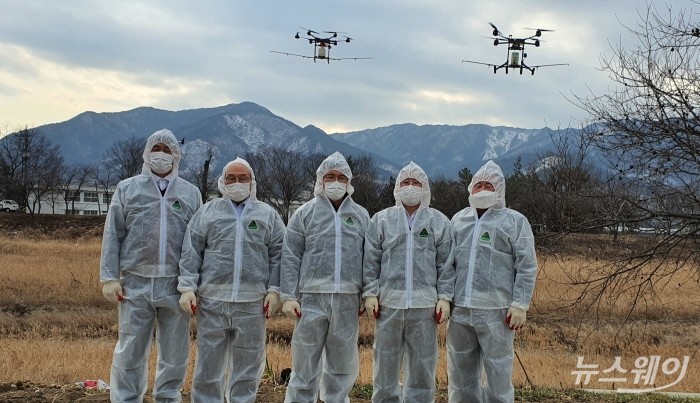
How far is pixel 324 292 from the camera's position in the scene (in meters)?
5.49

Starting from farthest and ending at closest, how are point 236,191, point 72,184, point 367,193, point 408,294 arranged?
1. point 72,184
2. point 367,193
3. point 236,191
4. point 408,294

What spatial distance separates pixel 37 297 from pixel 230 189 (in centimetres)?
1276

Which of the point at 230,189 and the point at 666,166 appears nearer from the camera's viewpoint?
the point at 230,189

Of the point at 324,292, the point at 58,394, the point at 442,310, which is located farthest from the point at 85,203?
the point at 442,310

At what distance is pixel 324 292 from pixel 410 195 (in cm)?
111

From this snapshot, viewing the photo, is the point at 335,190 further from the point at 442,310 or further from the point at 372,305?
the point at 442,310

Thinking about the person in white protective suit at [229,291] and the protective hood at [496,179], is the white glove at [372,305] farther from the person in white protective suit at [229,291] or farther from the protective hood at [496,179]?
the protective hood at [496,179]

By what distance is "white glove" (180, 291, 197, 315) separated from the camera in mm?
5344

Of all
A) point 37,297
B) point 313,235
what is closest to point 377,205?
point 37,297

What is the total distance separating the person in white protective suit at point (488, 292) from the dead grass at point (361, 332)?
2.41 meters

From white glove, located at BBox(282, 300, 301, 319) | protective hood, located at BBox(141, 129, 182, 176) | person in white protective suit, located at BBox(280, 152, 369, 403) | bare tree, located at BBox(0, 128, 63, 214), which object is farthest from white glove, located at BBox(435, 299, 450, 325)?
bare tree, located at BBox(0, 128, 63, 214)

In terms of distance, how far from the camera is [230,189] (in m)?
5.66

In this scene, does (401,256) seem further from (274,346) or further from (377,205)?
(377,205)

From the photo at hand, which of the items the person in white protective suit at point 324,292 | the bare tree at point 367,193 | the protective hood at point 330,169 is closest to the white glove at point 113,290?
the person in white protective suit at point 324,292
